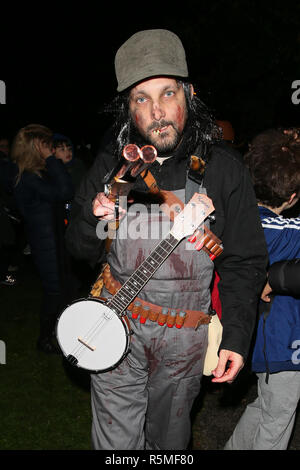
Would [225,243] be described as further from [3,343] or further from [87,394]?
[3,343]

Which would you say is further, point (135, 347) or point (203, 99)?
point (203, 99)

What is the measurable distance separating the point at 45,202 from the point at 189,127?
265 cm

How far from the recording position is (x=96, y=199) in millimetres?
1906

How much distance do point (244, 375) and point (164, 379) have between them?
2427mm

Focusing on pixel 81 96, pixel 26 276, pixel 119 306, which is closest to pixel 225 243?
pixel 119 306

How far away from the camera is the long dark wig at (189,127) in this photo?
2195mm

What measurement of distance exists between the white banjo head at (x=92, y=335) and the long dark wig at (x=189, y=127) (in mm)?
818

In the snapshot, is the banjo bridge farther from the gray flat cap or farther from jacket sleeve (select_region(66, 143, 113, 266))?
the gray flat cap

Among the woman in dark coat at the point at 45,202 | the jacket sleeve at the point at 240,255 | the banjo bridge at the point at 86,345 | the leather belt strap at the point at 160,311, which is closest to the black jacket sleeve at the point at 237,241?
the jacket sleeve at the point at 240,255

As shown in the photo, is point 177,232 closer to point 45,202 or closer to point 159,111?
point 159,111

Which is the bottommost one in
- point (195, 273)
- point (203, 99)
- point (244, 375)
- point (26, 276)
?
point (26, 276)

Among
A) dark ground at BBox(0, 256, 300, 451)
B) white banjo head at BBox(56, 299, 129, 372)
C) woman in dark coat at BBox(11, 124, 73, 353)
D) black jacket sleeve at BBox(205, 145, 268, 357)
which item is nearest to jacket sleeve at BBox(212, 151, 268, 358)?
black jacket sleeve at BBox(205, 145, 268, 357)

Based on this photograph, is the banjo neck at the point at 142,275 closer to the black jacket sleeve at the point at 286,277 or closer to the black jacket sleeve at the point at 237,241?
the black jacket sleeve at the point at 237,241

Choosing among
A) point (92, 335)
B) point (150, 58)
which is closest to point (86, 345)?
point (92, 335)
